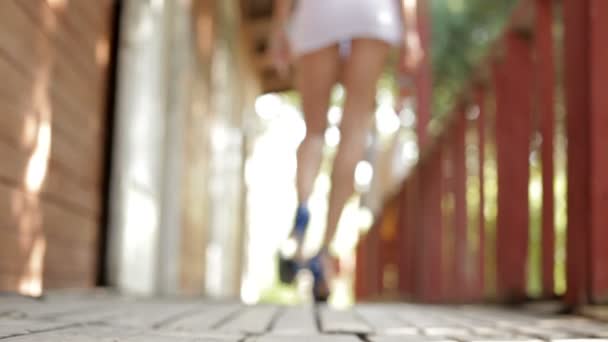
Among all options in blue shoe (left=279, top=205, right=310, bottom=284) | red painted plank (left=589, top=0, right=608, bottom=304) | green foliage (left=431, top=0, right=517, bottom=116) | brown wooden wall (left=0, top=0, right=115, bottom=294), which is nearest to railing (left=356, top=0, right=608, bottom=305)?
red painted plank (left=589, top=0, right=608, bottom=304)

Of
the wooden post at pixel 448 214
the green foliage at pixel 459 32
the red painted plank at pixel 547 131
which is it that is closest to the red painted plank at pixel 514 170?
the red painted plank at pixel 547 131

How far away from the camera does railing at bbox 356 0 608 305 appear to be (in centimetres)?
268

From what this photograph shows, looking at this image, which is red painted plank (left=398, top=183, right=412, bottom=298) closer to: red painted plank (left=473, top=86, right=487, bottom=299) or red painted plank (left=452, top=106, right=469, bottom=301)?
red painted plank (left=452, top=106, right=469, bottom=301)

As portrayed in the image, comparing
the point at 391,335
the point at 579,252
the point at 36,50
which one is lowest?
the point at 391,335

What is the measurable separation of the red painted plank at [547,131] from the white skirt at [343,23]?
532 millimetres

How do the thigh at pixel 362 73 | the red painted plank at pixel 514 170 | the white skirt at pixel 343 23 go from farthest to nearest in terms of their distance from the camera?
the red painted plank at pixel 514 170
the thigh at pixel 362 73
the white skirt at pixel 343 23

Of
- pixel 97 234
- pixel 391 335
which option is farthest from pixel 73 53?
pixel 391 335

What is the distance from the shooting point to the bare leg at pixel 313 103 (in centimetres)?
371

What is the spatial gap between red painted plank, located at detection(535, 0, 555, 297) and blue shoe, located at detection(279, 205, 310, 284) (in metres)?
0.98

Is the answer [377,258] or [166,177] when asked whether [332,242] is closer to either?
[166,177]

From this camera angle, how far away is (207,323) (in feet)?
7.08

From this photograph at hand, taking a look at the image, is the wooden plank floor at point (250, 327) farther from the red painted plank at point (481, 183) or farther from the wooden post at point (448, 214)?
the wooden post at point (448, 214)

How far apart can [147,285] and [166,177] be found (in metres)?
0.80

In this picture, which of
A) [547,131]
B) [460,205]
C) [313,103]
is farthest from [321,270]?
[460,205]
